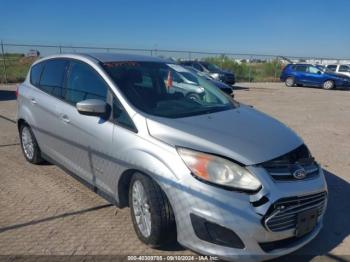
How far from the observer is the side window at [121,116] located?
11.2 ft

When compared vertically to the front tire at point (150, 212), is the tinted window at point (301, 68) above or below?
above

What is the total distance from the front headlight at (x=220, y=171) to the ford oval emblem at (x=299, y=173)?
41cm

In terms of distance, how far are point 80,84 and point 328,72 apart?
21.7 metres

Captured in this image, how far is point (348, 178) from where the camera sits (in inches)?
207

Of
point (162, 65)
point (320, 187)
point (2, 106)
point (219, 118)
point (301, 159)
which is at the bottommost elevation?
point (2, 106)

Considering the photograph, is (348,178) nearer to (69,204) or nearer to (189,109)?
(189,109)

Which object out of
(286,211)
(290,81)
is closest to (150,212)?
(286,211)

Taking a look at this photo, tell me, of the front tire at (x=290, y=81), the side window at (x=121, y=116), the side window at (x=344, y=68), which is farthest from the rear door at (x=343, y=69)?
the side window at (x=121, y=116)

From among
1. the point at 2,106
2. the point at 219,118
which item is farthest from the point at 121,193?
the point at 2,106

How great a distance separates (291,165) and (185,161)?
2.97 ft

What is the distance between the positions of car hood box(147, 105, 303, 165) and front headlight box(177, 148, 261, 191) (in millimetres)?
66

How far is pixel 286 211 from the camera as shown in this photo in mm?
2877

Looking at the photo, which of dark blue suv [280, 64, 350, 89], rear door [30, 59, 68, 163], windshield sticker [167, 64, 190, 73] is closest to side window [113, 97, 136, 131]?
rear door [30, 59, 68, 163]

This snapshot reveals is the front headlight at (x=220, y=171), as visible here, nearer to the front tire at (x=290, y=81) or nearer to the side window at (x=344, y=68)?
the front tire at (x=290, y=81)
